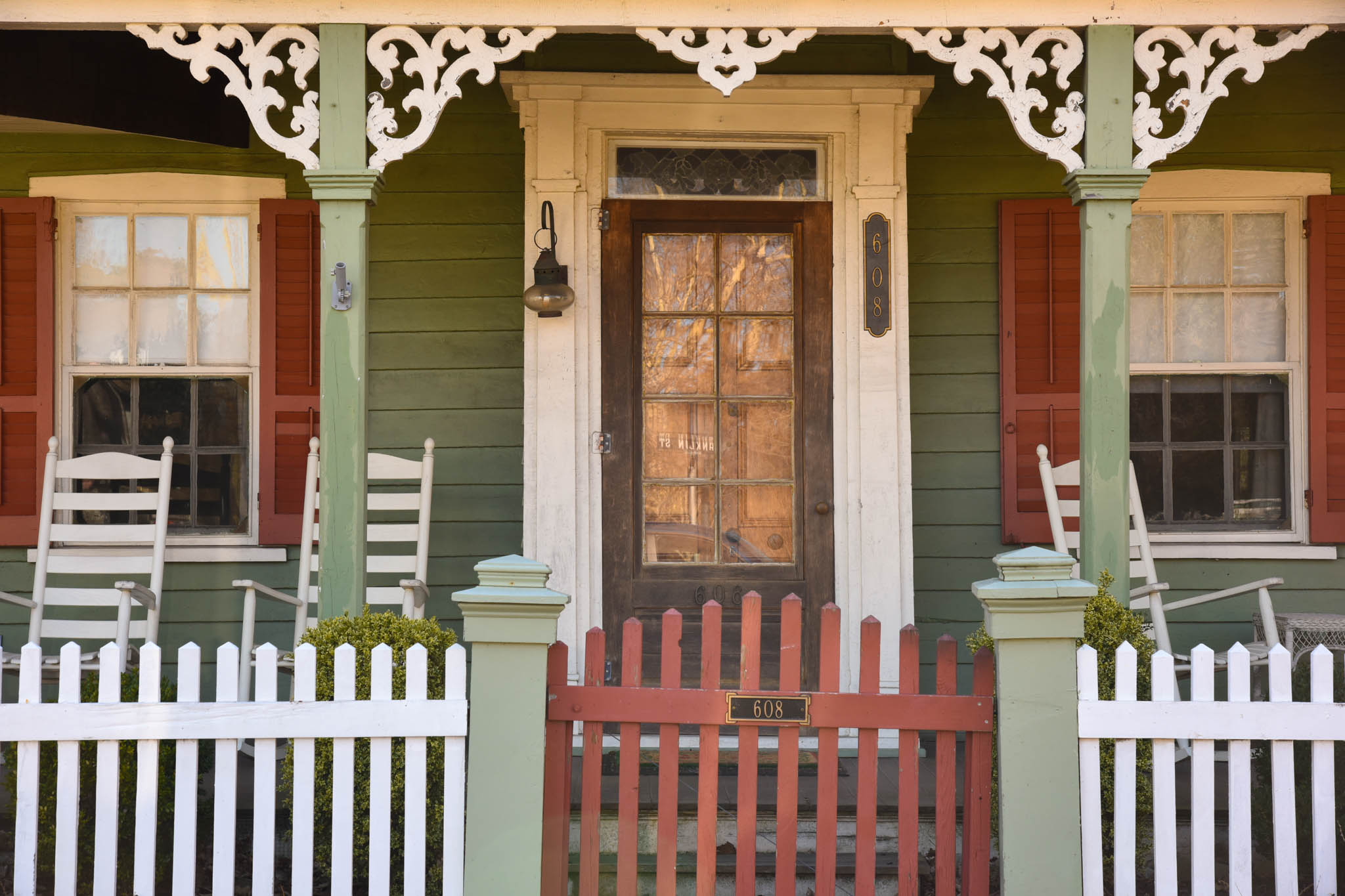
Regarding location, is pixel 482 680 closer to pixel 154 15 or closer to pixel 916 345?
pixel 154 15

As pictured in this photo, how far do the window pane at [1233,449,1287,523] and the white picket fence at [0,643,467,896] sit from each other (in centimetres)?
347

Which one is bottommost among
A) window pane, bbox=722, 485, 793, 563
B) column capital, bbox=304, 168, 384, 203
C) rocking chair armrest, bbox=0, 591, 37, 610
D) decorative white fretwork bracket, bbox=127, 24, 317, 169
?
rocking chair armrest, bbox=0, 591, 37, 610

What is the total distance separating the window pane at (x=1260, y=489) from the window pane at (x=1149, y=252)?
31.3 inches

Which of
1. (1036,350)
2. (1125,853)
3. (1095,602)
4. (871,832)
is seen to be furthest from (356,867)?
(1036,350)

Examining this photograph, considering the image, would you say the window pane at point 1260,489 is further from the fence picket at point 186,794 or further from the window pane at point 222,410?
the window pane at point 222,410

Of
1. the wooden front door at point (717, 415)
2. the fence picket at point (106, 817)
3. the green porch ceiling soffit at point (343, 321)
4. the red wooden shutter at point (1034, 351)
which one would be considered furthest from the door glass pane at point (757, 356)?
the fence picket at point (106, 817)

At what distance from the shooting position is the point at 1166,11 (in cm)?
335

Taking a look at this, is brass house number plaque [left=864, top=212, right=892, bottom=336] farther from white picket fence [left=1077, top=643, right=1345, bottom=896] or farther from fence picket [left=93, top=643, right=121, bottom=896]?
fence picket [left=93, top=643, right=121, bottom=896]

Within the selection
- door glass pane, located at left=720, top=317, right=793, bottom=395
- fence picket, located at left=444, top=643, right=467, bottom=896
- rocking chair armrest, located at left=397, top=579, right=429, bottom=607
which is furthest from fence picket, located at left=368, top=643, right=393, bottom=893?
door glass pane, located at left=720, top=317, right=793, bottom=395

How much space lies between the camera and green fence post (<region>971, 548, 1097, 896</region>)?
251 centimetres

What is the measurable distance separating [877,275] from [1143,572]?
1527 mm

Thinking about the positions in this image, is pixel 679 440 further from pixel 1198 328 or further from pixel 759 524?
pixel 1198 328

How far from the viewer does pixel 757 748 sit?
2590mm

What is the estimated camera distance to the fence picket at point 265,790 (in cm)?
258
